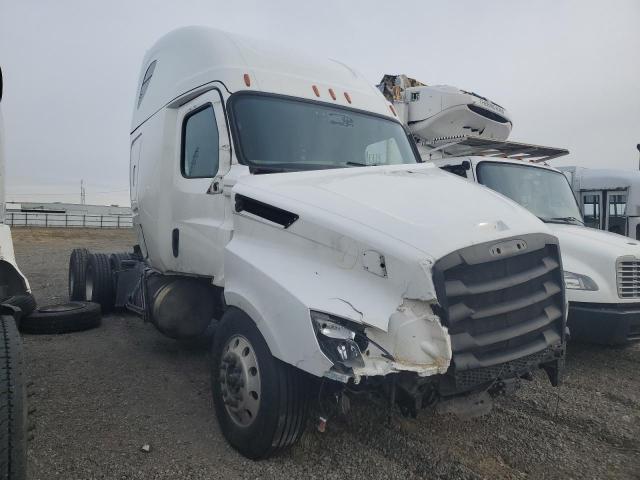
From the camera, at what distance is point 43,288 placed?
935 cm

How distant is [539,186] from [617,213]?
6.62 m

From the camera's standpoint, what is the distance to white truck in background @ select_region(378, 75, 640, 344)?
483 centimetres

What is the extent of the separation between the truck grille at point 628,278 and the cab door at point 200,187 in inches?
163

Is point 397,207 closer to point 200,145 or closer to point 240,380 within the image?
point 240,380

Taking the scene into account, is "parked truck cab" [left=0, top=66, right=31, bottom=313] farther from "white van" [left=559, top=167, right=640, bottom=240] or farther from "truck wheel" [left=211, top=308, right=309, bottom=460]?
"white van" [left=559, top=167, right=640, bottom=240]

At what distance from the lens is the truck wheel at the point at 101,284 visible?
707 centimetres

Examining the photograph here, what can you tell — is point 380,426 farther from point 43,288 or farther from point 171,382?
point 43,288

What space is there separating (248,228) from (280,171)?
0.55 meters

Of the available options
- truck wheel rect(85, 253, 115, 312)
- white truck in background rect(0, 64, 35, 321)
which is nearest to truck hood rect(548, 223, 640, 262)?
white truck in background rect(0, 64, 35, 321)

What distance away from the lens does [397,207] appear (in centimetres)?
288

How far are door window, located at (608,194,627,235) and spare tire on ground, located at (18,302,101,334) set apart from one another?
37.5 ft

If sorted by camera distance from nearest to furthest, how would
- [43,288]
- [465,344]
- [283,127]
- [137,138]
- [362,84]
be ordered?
[465,344] < [283,127] < [362,84] < [137,138] < [43,288]

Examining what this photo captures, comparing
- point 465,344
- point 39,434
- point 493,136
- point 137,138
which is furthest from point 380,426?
point 493,136

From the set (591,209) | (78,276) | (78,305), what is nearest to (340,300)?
(78,305)
